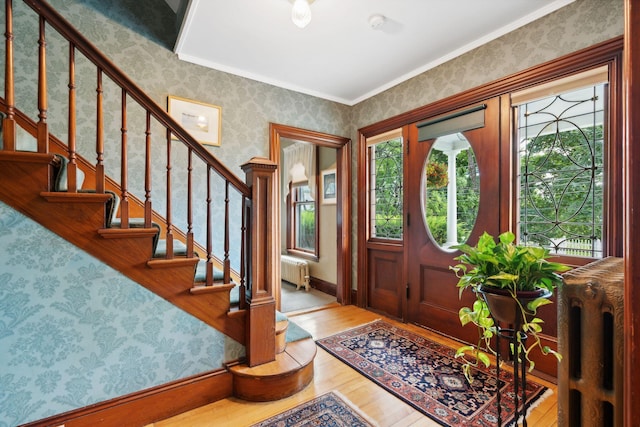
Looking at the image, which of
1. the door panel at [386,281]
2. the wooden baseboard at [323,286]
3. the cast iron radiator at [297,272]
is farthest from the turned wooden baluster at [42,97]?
the cast iron radiator at [297,272]

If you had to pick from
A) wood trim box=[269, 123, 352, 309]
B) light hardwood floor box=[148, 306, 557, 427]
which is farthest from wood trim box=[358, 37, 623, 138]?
light hardwood floor box=[148, 306, 557, 427]

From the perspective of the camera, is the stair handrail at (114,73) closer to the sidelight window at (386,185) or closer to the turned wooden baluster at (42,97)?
the turned wooden baluster at (42,97)

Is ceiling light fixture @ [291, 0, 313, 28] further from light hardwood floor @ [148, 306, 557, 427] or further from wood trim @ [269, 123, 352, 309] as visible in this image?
light hardwood floor @ [148, 306, 557, 427]

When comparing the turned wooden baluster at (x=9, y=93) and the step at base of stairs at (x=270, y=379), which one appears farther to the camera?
the step at base of stairs at (x=270, y=379)

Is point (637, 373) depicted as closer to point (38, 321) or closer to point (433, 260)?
point (38, 321)

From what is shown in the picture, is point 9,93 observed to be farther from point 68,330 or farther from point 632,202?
point 632,202

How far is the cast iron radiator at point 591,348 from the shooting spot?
0.92 metres

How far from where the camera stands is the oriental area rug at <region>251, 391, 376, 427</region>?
1581 mm

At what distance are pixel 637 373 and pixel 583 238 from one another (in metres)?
1.85

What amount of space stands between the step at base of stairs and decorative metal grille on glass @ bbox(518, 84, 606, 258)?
6.44ft

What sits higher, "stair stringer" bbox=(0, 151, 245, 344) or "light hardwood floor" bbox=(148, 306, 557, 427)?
"stair stringer" bbox=(0, 151, 245, 344)

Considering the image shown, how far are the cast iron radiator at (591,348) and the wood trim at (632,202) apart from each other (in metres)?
0.51

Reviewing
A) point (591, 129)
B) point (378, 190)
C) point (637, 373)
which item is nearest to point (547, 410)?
point (637, 373)

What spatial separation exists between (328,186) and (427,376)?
2917 millimetres
